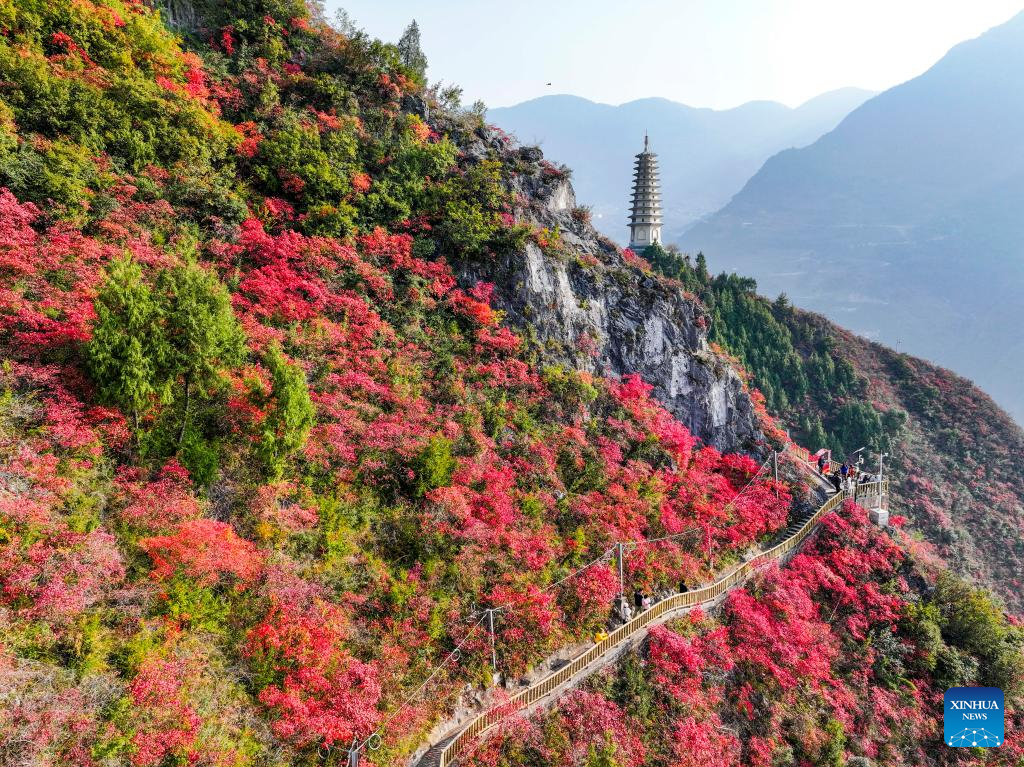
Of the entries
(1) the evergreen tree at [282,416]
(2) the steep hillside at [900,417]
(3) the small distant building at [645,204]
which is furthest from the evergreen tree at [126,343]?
(3) the small distant building at [645,204]

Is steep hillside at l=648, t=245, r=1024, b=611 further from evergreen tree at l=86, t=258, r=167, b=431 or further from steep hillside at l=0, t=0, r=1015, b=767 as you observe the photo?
evergreen tree at l=86, t=258, r=167, b=431

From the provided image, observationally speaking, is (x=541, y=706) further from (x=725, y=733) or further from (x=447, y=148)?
(x=447, y=148)

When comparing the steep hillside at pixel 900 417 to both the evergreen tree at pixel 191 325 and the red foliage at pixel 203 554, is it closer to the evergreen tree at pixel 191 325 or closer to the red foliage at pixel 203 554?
the evergreen tree at pixel 191 325

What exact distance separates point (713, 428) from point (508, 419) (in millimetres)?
14368

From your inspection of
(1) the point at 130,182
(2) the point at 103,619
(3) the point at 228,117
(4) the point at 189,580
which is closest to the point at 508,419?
(4) the point at 189,580

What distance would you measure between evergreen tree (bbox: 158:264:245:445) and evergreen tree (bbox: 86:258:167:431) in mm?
280

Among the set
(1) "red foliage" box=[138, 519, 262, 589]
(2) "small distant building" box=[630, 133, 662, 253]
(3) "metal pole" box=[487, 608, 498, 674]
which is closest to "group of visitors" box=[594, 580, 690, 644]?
(3) "metal pole" box=[487, 608, 498, 674]

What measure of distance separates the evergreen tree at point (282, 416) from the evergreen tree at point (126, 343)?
2437 mm

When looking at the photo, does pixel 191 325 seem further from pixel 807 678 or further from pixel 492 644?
pixel 807 678

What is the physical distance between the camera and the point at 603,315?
27.2 m

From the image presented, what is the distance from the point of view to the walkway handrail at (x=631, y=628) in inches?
483

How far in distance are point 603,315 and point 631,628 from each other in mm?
15876

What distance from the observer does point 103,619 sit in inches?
374

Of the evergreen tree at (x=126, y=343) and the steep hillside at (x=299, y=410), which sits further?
the evergreen tree at (x=126, y=343)
